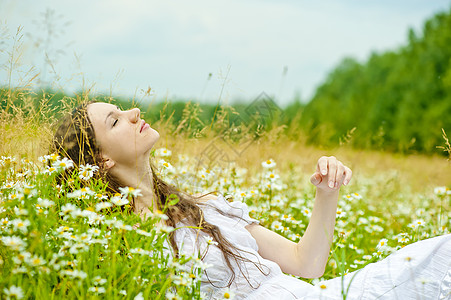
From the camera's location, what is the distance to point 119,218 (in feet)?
6.17

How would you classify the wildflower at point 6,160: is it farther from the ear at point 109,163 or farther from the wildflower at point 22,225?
the wildflower at point 22,225

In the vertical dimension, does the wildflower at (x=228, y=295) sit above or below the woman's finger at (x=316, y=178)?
below

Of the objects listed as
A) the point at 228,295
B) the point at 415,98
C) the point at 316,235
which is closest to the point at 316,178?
the point at 316,235

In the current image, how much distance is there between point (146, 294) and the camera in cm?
151

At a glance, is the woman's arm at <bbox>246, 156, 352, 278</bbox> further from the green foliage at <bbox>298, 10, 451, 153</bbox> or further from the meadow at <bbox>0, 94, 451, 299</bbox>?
the green foliage at <bbox>298, 10, 451, 153</bbox>

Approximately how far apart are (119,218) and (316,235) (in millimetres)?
973

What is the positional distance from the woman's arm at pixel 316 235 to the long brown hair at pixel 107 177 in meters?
0.21

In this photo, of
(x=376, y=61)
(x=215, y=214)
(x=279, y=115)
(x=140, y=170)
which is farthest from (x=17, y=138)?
(x=376, y=61)

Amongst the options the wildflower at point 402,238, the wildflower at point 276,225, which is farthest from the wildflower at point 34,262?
the wildflower at point 402,238

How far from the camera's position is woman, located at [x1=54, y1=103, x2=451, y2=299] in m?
1.75

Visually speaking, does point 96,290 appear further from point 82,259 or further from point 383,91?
point 383,91

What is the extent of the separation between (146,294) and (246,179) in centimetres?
261

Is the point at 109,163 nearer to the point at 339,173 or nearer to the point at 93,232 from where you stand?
the point at 93,232

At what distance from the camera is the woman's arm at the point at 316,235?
1.96 metres
